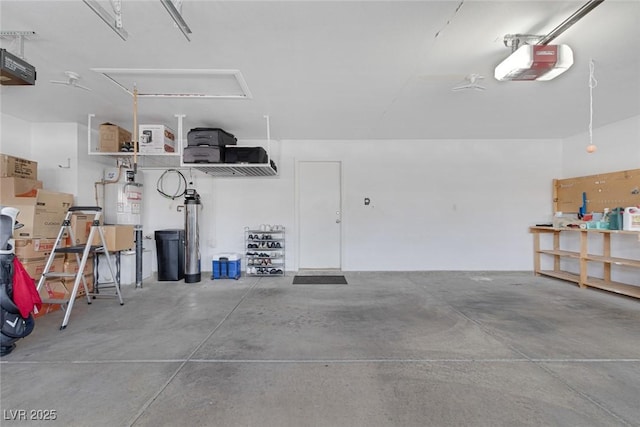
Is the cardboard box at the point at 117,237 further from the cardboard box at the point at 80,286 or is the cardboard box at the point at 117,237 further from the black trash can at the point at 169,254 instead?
the black trash can at the point at 169,254

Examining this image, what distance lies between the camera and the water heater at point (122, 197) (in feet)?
15.5

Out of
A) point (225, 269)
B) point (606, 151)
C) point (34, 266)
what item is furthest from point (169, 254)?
point (606, 151)

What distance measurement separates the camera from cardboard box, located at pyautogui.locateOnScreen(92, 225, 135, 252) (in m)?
4.05

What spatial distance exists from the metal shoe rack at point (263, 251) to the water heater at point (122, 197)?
192 centimetres

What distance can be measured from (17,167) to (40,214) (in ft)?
2.76

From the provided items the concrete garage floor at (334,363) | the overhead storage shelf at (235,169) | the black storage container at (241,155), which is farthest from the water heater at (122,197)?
the black storage container at (241,155)

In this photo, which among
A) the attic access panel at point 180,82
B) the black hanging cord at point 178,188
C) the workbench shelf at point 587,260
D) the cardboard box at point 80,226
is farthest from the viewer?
the black hanging cord at point 178,188

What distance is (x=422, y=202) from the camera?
18.4ft

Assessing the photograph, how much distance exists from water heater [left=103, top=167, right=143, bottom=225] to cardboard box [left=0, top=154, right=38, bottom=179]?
0.93 m

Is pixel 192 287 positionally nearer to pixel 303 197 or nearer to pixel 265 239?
pixel 265 239

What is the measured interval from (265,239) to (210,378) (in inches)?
133

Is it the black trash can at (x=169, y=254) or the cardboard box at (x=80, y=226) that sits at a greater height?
the cardboard box at (x=80, y=226)

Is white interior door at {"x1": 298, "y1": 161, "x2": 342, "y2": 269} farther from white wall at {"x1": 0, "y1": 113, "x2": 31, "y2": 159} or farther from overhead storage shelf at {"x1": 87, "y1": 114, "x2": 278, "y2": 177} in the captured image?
white wall at {"x1": 0, "y1": 113, "x2": 31, "y2": 159}

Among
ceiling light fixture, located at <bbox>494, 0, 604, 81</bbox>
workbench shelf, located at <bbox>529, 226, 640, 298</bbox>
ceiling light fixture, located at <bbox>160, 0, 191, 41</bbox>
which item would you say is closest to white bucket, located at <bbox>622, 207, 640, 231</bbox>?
workbench shelf, located at <bbox>529, 226, 640, 298</bbox>
